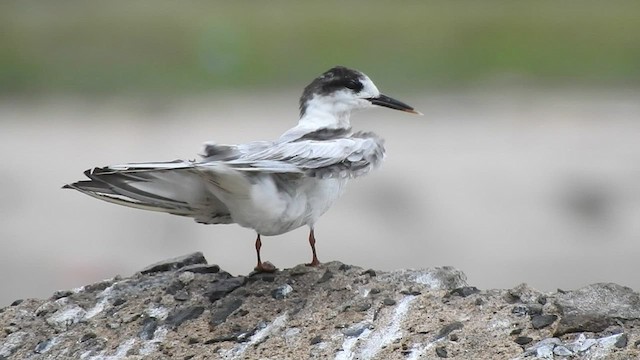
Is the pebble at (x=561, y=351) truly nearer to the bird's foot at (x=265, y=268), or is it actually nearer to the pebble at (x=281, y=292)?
the pebble at (x=281, y=292)

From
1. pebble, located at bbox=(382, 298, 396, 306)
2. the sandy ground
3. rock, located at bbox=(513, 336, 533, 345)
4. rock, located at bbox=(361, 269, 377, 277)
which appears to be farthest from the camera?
the sandy ground

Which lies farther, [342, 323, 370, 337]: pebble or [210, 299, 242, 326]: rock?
[210, 299, 242, 326]: rock

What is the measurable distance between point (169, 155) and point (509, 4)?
822 cm

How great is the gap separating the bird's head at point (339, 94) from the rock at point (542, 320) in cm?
129

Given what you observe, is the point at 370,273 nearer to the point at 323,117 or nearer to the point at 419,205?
the point at 323,117

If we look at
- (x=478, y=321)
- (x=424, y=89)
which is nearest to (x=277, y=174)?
(x=478, y=321)

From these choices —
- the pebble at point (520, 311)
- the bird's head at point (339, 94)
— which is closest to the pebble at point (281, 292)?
the pebble at point (520, 311)

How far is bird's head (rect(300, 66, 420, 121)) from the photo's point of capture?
5.21m

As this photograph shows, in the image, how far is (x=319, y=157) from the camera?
179 inches

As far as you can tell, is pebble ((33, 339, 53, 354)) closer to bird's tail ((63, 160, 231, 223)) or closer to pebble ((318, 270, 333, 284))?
bird's tail ((63, 160, 231, 223))

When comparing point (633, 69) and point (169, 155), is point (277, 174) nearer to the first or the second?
point (169, 155)

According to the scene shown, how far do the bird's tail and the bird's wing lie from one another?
19cm

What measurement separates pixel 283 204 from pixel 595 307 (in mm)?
971

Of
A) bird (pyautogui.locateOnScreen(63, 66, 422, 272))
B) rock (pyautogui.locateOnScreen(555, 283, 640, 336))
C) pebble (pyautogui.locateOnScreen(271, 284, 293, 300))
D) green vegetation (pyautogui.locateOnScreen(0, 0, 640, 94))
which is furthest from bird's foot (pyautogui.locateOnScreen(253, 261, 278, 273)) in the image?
green vegetation (pyautogui.locateOnScreen(0, 0, 640, 94))
